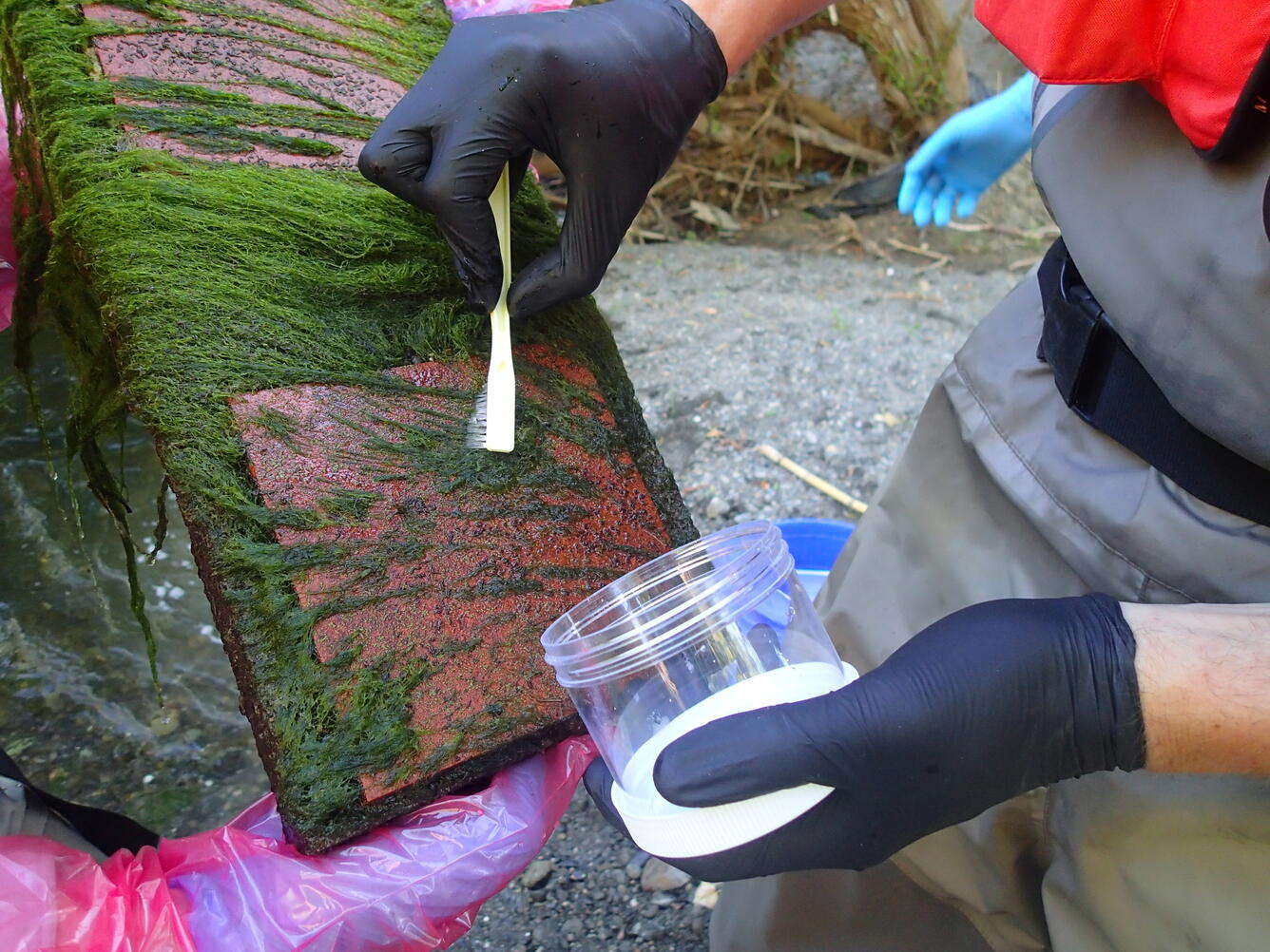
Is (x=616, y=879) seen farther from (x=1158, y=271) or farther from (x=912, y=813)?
(x=1158, y=271)

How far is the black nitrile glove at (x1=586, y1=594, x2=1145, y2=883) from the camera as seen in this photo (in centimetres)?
88

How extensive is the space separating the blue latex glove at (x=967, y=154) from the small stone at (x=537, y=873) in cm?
146

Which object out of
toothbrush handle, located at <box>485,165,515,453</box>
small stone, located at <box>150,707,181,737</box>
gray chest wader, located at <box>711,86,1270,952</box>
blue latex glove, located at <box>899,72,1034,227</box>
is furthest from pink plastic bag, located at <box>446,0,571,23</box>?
small stone, located at <box>150,707,181,737</box>

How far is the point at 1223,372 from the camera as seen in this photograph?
93cm

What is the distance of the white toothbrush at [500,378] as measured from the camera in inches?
50.2

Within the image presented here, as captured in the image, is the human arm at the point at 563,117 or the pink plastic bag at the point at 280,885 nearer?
the pink plastic bag at the point at 280,885

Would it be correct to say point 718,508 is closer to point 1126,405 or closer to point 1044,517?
point 1044,517

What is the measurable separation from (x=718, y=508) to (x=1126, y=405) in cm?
158

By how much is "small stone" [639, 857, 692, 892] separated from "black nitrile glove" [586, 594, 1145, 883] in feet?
2.73

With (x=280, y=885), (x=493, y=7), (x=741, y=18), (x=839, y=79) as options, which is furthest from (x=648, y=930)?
(x=839, y=79)

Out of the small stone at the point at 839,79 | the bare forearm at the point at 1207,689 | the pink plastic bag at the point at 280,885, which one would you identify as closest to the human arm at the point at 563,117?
the pink plastic bag at the point at 280,885

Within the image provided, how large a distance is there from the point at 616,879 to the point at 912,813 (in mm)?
939

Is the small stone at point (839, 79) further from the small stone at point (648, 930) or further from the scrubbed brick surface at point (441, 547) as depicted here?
the small stone at point (648, 930)

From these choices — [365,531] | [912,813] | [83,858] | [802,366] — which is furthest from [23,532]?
[802,366]
